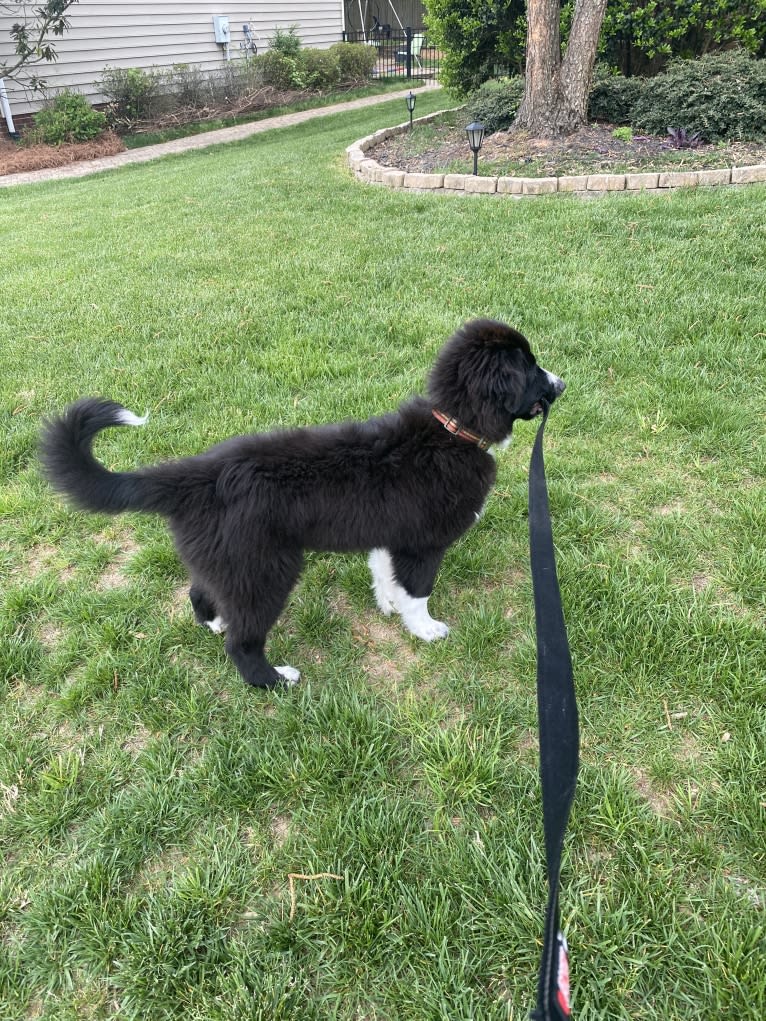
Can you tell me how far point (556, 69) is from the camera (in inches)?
314

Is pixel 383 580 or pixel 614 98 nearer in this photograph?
pixel 383 580

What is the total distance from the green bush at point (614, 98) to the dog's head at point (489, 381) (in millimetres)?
8246

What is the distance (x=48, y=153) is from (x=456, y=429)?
14.2 metres

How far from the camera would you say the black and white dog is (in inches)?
76.4

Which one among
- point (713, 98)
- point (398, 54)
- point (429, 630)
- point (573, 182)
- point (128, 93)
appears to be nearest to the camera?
point (429, 630)

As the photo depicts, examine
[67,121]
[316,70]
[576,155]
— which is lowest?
[576,155]

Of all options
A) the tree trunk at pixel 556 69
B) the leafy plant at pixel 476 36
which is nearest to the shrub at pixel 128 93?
the leafy plant at pixel 476 36

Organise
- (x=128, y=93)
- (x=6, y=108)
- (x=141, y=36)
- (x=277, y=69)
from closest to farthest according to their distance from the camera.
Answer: (x=6, y=108)
(x=128, y=93)
(x=141, y=36)
(x=277, y=69)

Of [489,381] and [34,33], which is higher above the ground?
[34,33]

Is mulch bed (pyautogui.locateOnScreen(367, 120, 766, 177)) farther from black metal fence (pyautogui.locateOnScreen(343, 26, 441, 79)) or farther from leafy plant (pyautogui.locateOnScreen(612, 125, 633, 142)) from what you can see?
black metal fence (pyautogui.locateOnScreen(343, 26, 441, 79))

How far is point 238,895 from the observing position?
169 centimetres

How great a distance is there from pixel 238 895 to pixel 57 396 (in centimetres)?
353

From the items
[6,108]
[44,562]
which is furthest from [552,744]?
[6,108]

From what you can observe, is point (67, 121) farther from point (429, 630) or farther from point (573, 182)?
point (429, 630)
